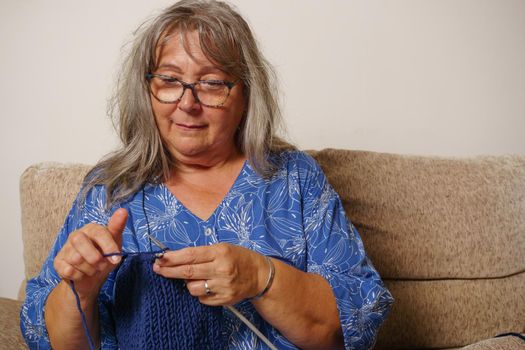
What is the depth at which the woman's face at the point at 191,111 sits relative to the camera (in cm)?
125

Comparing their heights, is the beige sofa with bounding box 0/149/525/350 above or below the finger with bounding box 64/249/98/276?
below

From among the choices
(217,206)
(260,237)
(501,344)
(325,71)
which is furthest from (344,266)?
(325,71)

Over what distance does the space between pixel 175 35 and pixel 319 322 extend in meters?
0.71

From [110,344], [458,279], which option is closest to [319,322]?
[110,344]

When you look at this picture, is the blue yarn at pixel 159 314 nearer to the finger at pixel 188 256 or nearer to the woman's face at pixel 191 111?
the finger at pixel 188 256

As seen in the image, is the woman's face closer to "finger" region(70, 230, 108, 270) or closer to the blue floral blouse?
the blue floral blouse

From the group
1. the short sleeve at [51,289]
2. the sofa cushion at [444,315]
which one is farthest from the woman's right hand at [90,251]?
the sofa cushion at [444,315]

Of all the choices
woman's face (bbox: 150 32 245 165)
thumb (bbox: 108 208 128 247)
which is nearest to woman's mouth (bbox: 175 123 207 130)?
woman's face (bbox: 150 32 245 165)

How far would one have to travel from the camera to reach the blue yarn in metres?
1.05

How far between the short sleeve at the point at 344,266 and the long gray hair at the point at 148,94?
14 cm

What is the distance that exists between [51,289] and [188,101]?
1.61 ft

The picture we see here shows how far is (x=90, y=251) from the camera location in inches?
36.4

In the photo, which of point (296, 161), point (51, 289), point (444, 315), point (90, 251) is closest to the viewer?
point (90, 251)

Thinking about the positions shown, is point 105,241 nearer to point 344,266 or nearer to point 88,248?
point 88,248
